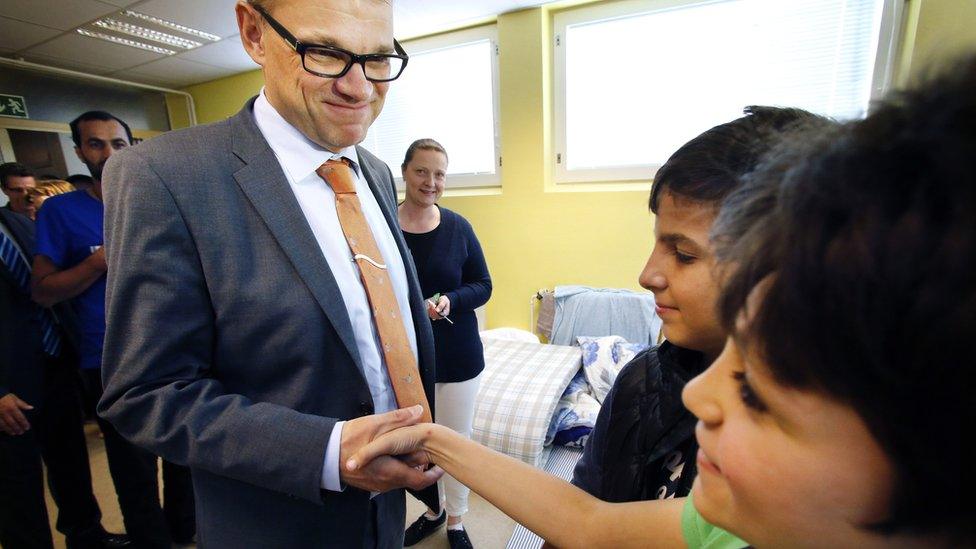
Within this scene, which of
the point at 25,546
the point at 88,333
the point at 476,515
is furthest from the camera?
the point at 476,515

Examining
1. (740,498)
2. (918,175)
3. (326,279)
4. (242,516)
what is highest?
(918,175)

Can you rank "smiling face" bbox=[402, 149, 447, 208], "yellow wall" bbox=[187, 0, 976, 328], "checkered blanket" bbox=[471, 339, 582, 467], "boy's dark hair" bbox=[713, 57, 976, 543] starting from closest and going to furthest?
"boy's dark hair" bbox=[713, 57, 976, 543]
"smiling face" bbox=[402, 149, 447, 208]
"checkered blanket" bbox=[471, 339, 582, 467]
"yellow wall" bbox=[187, 0, 976, 328]

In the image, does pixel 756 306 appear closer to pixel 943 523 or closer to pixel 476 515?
pixel 943 523

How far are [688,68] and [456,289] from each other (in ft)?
8.10

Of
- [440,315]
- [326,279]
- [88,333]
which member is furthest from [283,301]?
[88,333]

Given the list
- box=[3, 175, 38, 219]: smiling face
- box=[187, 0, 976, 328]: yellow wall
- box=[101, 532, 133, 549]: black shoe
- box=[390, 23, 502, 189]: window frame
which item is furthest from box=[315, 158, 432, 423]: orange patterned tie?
box=[3, 175, 38, 219]: smiling face

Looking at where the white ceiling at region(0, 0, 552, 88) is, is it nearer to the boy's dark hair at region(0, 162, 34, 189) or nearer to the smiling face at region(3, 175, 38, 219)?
the boy's dark hair at region(0, 162, 34, 189)

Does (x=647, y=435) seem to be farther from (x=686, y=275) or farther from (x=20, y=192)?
(x=20, y=192)

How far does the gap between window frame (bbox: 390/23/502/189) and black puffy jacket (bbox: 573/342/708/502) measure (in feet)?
9.53

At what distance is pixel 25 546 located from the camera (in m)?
1.70

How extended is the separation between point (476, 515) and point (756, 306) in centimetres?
232

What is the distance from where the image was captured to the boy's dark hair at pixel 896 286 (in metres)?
0.23

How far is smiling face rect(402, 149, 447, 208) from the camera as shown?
2064 mm

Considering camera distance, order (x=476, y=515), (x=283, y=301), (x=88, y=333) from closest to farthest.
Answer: (x=283, y=301) < (x=88, y=333) < (x=476, y=515)
